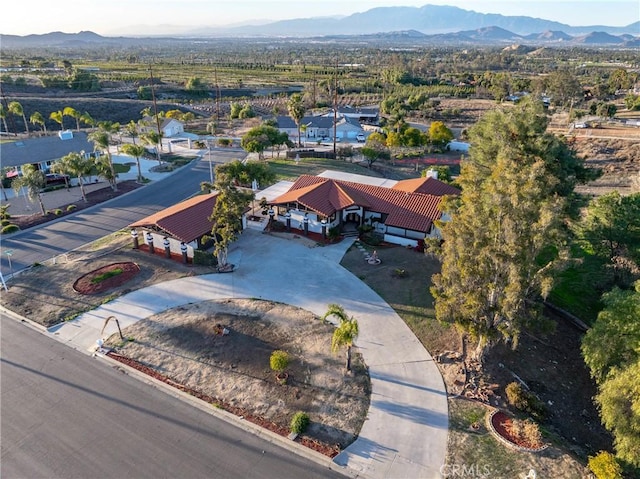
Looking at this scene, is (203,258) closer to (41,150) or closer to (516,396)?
(516,396)

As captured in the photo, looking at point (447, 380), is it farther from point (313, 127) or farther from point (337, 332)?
point (313, 127)

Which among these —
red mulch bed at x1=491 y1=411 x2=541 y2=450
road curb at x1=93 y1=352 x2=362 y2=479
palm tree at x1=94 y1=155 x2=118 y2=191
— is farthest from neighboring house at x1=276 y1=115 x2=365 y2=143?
red mulch bed at x1=491 y1=411 x2=541 y2=450

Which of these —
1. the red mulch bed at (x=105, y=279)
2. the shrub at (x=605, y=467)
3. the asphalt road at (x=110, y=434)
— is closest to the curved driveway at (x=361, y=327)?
the red mulch bed at (x=105, y=279)

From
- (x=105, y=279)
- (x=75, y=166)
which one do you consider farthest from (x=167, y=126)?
(x=105, y=279)

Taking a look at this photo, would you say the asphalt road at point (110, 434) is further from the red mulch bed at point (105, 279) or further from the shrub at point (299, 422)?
Answer: the red mulch bed at point (105, 279)

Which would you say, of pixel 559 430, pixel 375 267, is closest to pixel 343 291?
pixel 375 267

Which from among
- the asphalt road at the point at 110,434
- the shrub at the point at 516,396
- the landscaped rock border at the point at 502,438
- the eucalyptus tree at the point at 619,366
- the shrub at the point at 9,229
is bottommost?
the asphalt road at the point at 110,434
